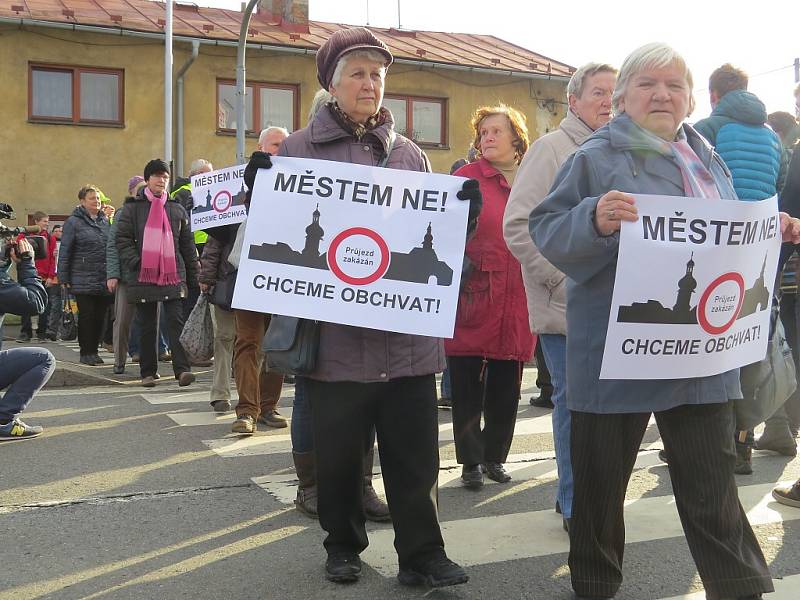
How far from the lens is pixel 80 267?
11.7 m

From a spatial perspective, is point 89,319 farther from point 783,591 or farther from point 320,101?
point 783,591

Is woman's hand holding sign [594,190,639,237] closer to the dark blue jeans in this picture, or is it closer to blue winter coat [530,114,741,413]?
blue winter coat [530,114,741,413]

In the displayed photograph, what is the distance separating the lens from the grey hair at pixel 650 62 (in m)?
3.25

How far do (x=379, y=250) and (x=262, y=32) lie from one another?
23.3m

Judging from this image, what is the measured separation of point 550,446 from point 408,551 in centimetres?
304

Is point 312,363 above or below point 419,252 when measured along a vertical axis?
below

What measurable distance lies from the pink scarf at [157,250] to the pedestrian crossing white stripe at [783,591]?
6867 mm

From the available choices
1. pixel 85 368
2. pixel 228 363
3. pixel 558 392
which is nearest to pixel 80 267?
pixel 85 368

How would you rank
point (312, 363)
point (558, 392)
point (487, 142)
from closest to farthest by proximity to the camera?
1. point (312, 363)
2. point (558, 392)
3. point (487, 142)

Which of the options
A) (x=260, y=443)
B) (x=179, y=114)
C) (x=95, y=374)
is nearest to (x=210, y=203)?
(x=260, y=443)

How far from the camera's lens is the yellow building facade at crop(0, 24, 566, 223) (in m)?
22.7

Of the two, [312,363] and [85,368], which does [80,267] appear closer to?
[85,368]

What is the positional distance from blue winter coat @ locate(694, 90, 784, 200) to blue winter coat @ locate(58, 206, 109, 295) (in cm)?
800

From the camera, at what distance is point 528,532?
4520mm
